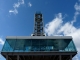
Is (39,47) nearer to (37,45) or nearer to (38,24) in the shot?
(37,45)

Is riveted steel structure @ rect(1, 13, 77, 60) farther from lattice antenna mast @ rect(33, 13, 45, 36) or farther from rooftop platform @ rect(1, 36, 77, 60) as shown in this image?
lattice antenna mast @ rect(33, 13, 45, 36)

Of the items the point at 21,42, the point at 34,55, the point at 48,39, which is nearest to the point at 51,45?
the point at 48,39

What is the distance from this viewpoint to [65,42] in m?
37.3

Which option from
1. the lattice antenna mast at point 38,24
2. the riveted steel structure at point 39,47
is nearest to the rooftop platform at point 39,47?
the riveted steel structure at point 39,47

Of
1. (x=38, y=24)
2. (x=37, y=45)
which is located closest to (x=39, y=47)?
(x=37, y=45)

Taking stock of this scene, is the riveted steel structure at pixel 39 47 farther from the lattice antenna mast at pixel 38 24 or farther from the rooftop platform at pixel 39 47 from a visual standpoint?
the lattice antenna mast at pixel 38 24

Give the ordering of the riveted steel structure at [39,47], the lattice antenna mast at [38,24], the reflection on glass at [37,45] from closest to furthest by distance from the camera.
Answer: the riveted steel structure at [39,47], the reflection on glass at [37,45], the lattice antenna mast at [38,24]

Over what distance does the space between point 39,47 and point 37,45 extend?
27.5 inches

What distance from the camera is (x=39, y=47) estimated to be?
3616cm

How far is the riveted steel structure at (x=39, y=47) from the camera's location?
35.5 meters

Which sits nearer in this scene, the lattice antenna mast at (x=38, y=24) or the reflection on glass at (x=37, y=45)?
the reflection on glass at (x=37, y=45)

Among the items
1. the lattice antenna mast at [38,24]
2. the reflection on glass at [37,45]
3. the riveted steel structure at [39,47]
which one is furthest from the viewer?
the lattice antenna mast at [38,24]

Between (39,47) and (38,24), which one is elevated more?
(38,24)

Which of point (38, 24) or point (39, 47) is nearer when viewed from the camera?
point (39, 47)
